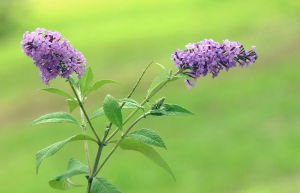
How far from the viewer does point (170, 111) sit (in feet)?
4.41

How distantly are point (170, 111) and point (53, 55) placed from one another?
31cm

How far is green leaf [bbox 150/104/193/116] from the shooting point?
1325mm

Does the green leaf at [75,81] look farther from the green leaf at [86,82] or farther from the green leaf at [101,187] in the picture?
the green leaf at [101,187]

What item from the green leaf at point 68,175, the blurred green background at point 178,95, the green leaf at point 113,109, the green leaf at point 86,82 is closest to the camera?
the green leaf at point 113,109

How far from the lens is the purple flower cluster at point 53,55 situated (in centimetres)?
128

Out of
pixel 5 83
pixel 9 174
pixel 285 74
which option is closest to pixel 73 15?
pixel 5 83

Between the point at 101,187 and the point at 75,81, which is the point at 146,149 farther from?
the point at 75,81

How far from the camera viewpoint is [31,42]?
4.28ft

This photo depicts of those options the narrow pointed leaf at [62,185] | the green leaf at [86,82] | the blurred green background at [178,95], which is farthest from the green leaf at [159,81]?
the blurred green background at [178,95]

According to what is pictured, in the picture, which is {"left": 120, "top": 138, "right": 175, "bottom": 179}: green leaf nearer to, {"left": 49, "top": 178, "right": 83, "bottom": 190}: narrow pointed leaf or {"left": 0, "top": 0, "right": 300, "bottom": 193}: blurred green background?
{"left": 49, "top": 178, "right": 83, "bottom": 190}: narrow pointed leaf

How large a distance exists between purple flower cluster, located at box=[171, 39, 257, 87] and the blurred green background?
5500mm

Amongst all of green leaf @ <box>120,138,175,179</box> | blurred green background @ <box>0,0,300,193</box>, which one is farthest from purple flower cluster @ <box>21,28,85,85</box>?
blurred green background @ <box>0,0,300,193</box>

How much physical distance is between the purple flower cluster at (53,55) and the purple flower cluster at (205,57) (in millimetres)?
258

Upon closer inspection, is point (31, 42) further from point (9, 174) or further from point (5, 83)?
point (5, 83)
